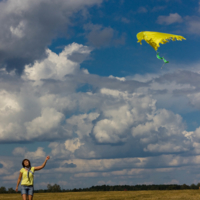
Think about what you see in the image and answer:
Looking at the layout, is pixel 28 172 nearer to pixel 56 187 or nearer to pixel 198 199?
pixel 198 199

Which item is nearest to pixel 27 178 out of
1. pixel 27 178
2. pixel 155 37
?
pixel 27 178

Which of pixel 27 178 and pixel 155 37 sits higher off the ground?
pixel 155 37

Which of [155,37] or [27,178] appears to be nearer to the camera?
[27,178]

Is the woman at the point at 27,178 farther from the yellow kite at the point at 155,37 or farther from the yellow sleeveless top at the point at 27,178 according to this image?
the yellow kite at the point at 155,37

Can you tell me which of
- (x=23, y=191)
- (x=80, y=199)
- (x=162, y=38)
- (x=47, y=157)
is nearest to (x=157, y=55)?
(x=162, y=38)

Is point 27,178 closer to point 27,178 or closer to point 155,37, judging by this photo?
point 27,178

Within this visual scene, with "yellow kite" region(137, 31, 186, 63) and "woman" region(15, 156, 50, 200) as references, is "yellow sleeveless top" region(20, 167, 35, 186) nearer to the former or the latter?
"woman" region(15, 156, 50, 200)

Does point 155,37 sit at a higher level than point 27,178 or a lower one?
higher

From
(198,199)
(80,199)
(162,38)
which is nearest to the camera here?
(162,38)

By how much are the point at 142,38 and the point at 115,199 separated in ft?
56.7

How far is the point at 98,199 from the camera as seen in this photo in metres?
30.8

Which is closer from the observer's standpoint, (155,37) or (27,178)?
(27,178)

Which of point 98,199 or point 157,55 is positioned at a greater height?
point 157,55

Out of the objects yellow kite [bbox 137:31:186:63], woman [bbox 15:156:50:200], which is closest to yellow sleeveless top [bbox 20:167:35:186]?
woman [bbox 15:156:50:200]
